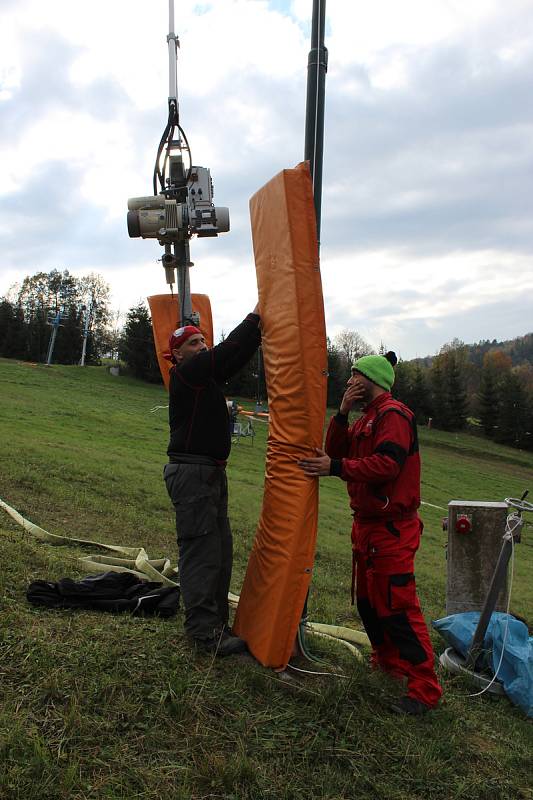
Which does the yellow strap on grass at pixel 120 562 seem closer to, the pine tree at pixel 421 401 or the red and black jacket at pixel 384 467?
the red and black jacket at pixel 384 467

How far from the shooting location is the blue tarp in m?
4.79

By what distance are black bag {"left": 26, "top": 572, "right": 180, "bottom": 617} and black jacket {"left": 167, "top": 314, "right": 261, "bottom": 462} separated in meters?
1.34

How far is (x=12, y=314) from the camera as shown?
72.1 metres

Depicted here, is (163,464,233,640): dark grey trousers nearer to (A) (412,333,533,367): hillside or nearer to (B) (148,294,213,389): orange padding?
(B) (148,294,213,389): orange padding

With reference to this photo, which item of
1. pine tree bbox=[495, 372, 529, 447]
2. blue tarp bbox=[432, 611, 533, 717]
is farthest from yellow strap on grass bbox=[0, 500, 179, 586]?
pine tree bbox=[495, 372, 529, 447]

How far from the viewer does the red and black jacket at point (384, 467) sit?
409 centimetres

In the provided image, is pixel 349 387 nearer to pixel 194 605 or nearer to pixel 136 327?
pixel 194 605

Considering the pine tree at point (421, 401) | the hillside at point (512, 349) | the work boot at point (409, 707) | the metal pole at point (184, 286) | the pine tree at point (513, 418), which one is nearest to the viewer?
the work boot at point (409, 707)

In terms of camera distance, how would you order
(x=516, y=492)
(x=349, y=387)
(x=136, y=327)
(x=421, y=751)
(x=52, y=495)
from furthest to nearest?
(x=136, y=327) < (x=516, y=492) < (x=52, y=495) < (x=349, y=387) < (x=421, y=751)

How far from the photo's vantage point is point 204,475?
14.1 feet

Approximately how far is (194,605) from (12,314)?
75.2m

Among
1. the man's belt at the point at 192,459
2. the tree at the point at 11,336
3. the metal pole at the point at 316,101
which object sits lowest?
the man's belt at the point at 192,459

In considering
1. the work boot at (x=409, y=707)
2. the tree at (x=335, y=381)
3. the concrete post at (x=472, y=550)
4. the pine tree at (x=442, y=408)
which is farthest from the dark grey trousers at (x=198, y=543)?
the pine tree at (x=442, y=408)

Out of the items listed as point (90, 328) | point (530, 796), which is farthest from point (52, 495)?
point (90, 328)
